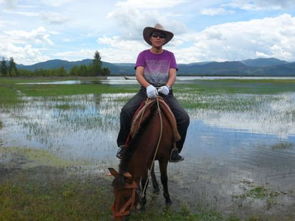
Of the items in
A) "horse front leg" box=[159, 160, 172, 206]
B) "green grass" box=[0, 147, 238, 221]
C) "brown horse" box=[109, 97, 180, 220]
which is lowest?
"green grass" box=[0, 147, 238, 221]

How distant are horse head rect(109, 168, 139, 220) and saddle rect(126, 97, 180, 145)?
0.90 metres

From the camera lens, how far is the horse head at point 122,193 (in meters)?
4.18

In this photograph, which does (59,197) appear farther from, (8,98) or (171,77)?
(8,98)

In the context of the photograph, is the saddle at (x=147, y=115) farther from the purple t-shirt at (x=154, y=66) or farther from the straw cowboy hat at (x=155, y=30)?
the straw cowboy hat at (x=155, y=30)

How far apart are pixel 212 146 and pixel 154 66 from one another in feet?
18.8

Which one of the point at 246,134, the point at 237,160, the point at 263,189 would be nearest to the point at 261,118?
the point at 246,134

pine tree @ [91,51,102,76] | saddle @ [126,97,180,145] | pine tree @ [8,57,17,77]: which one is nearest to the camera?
saddle @ [126,97,180,145]

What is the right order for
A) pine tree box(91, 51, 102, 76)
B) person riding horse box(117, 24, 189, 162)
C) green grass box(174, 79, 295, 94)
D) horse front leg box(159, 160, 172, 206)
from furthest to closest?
pine tree box(91, 51, 102, 76), green grass box(174, 79, 295, 94), horse front leg box(159, 160, 172, 206), person riding horse box(117, 24, 189, 162)

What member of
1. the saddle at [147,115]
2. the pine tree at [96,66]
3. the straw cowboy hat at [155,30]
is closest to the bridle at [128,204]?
the saddle at [147,115]

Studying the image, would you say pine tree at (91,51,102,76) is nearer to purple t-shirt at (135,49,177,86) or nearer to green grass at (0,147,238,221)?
green grass at (0,147,238,221)

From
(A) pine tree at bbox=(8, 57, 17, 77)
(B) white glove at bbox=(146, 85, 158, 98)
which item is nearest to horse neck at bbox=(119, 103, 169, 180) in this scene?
(B) white glove at bbox=(146, 85, 158, 98)

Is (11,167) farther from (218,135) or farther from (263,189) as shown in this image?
(218,135)

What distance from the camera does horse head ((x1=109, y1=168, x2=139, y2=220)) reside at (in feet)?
13.7

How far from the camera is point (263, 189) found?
6.91 metres
